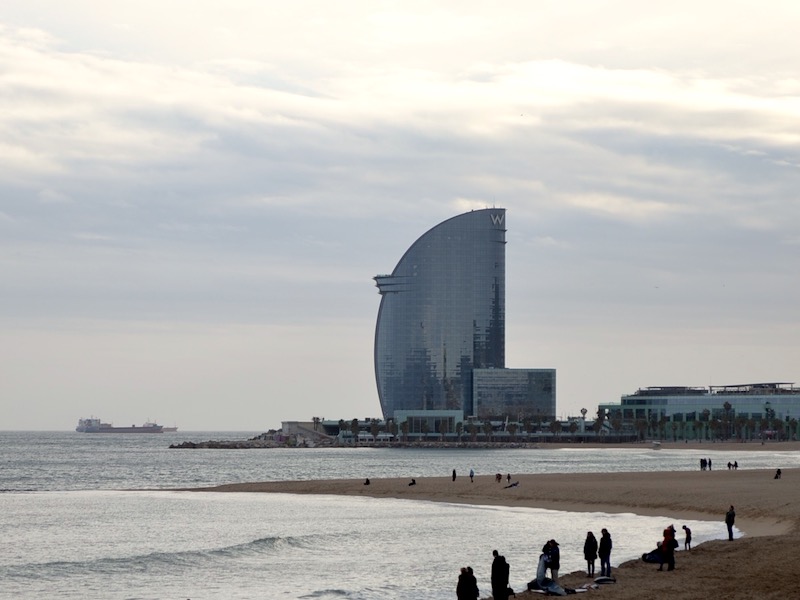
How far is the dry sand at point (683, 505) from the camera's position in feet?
106

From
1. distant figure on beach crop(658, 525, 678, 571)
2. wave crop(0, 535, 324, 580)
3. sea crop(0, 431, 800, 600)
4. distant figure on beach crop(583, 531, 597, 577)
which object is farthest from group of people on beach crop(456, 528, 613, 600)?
wave crop(0, 535, 324, 580)

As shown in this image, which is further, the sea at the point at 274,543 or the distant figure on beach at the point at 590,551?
the sea at the point at 274,543

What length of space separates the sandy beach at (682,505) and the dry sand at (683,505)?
0.12 feet

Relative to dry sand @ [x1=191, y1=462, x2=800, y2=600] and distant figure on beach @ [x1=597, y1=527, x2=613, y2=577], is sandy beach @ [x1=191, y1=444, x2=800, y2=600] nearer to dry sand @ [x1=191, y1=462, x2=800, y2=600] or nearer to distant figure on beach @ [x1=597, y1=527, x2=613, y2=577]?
dry sand @ [x1=191, y1=462, x2=800, y2=600]

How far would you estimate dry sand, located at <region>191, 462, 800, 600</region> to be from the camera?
106 feet

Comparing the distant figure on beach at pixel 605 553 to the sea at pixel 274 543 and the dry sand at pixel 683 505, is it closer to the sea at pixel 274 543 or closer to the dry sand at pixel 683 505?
the dry sand at pixel 683 505

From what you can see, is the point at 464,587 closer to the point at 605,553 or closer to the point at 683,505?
the point at 605,553

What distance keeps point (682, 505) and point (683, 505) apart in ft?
0.18

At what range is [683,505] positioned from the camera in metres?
61.7

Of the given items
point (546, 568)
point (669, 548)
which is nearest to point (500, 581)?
point (546, 568)

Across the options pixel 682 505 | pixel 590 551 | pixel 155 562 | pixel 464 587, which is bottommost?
pixel 155 562

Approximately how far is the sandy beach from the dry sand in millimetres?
38

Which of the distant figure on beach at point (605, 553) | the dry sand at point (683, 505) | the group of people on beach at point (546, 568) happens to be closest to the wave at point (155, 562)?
the dry sand at point (683, 505)

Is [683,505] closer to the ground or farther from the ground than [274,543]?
farther from the ground
